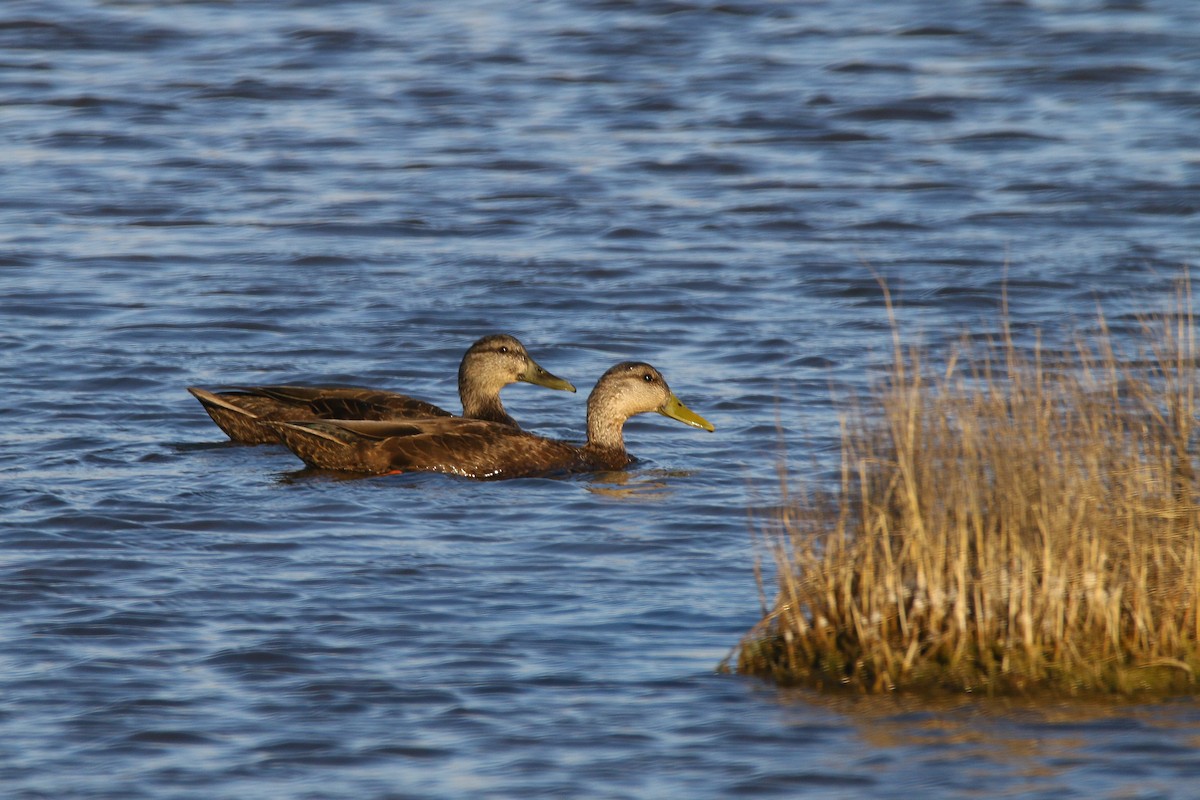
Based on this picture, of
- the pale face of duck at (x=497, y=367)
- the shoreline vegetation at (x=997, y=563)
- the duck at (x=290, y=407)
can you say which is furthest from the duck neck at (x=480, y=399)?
the shoreline vegetation at (x=997, y=563)

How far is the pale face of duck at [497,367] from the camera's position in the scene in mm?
14562

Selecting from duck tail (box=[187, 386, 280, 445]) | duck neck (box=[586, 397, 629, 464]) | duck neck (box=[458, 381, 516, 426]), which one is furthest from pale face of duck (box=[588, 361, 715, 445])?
duck tail (box=[187, 386, 280, 445])

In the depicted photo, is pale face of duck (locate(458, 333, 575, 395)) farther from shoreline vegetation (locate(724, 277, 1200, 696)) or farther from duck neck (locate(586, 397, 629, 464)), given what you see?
shoreline vegetation (locate(724, 277, 1200, 696))

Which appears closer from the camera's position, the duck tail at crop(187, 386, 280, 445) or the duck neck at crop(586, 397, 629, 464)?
the duck tail at crop(187, 386, 280, 445)

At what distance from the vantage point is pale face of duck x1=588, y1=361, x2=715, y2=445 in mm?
13836

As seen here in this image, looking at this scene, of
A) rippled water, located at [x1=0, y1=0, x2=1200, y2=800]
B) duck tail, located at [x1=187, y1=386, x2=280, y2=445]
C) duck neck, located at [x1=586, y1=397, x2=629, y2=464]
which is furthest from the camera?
duck neck, located at [x1=586, y1=397, x2=629, y2=464]

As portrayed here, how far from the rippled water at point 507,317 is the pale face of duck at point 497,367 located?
0.64 meters

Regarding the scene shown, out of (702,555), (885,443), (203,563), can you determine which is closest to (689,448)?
(702,555)

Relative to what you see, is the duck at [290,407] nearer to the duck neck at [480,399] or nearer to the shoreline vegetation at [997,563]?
the duck neck at [480,399]

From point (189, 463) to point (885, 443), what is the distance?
5.95 m

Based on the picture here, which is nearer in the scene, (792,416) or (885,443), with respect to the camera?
(885,443)

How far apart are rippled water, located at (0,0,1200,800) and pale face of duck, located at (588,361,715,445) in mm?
486

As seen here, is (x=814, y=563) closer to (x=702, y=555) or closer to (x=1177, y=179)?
(x=702, y=555)

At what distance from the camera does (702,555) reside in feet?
35.8
